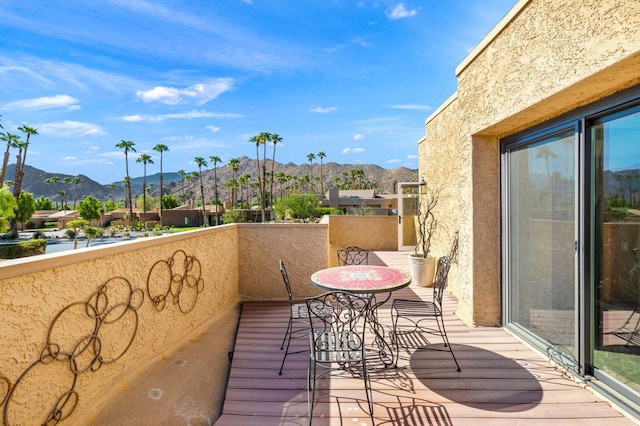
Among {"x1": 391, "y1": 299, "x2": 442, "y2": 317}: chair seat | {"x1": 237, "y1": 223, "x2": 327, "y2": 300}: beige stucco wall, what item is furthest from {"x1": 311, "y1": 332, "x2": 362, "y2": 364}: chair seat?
{"x1": 237, "y1": 223, "x2": 327, "y2": 300}: beige stucco wall

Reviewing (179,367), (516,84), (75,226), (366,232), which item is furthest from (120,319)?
(75,226)

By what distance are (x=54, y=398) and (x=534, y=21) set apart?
458 centimetres

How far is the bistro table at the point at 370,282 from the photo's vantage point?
2.71m

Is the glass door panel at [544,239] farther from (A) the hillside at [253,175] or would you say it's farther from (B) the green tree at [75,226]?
(A) the hillside at [253,175]

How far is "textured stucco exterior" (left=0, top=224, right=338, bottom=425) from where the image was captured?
73.7 inches

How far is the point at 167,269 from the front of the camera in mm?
3350

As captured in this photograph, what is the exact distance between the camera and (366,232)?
9.30 metres

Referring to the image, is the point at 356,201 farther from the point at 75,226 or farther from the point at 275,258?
the point at 275,258

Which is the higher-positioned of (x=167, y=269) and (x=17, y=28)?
(x=17, y=28)

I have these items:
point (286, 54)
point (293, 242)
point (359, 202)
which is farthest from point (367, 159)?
point (293, 242)

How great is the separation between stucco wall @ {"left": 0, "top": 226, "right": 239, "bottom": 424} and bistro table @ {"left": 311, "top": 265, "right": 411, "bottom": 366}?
1.61 metres

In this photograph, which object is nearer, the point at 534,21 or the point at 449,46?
the point at 534,21

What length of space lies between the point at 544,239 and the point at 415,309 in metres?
1.42

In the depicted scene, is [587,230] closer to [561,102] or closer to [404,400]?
[561,102]
